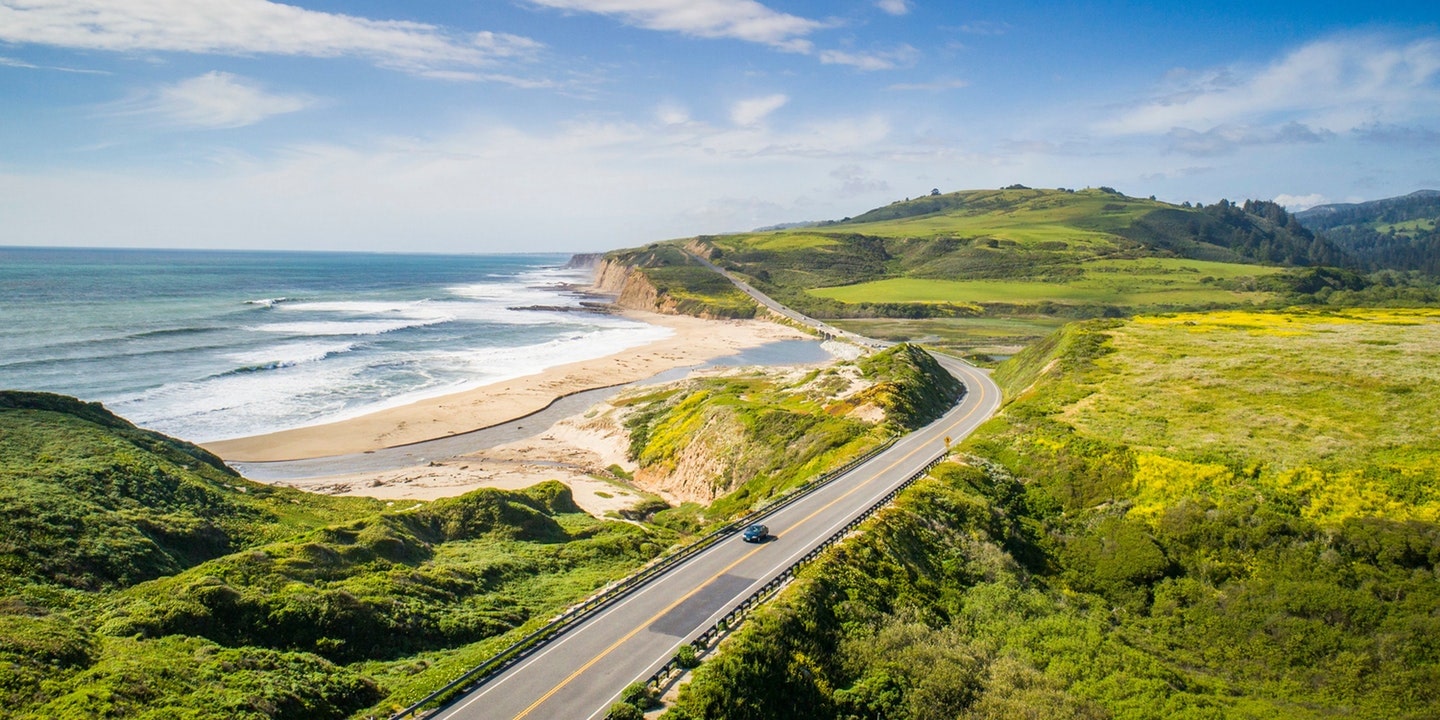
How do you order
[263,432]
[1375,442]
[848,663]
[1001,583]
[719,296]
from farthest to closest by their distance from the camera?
[719,296], [263,432], [1375,442], [1001,583], [848,663]

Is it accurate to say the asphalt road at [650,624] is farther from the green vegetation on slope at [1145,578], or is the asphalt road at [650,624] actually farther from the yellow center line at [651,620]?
the green vegetation on slope at [1145,578]

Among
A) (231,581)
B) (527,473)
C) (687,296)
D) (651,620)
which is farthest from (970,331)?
(231,581)

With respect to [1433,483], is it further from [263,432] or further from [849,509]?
[263,432]

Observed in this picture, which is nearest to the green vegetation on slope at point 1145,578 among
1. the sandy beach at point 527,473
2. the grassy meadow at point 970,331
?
the sandy beach at point 527,473

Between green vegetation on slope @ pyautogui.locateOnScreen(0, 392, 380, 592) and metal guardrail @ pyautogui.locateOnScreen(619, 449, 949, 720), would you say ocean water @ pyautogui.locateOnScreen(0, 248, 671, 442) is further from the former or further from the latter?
metal guardrail @ pyautogui.locateOnScreen(619, 449, 949, 720)

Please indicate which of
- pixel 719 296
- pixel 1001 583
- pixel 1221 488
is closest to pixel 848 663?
pixel 1001 583
